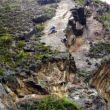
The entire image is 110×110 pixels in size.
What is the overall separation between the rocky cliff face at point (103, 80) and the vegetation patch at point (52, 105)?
1170 cm

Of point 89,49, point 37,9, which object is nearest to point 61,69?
point 89,49

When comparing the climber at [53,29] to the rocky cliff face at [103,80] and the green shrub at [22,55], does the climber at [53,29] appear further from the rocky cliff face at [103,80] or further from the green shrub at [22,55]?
the green shrub at [22,55]

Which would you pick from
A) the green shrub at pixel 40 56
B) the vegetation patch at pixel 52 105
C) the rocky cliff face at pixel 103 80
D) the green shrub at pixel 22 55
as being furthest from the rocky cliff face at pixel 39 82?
the rocky cliff face at pixel 103 80

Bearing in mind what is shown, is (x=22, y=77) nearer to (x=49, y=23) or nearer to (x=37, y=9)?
(x=49, y=23)

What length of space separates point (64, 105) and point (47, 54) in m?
11.7

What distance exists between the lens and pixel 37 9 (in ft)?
257

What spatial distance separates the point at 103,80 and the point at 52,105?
16.4 m

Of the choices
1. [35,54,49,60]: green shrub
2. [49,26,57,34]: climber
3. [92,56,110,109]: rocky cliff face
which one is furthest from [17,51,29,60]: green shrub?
[49,26,57,34]: climber

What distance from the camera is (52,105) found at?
Result: 39.6 meters

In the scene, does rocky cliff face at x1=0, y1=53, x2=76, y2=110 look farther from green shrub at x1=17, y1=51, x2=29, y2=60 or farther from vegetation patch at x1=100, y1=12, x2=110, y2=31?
vegetation patch at x1=100, y1=12, x2=110, y2=31

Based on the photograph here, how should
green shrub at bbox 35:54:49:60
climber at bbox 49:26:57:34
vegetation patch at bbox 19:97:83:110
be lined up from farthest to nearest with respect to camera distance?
1. climber at bbox 49:26:57:34
2. green shrub at bbox 35:54:49:60
3. vegetation patch at bbox 19:97:83:110

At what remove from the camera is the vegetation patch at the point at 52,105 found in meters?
38.8

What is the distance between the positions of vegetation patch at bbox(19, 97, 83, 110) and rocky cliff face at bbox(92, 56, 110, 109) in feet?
38.4

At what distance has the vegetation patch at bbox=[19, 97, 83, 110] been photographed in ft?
127
